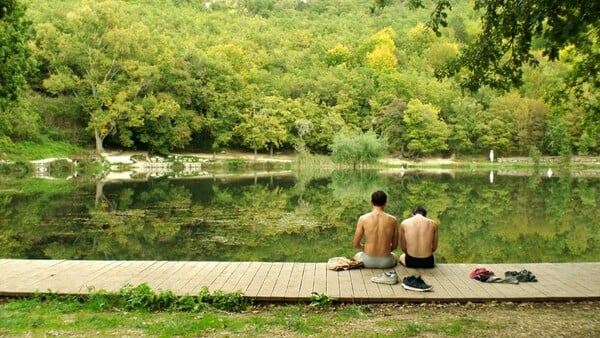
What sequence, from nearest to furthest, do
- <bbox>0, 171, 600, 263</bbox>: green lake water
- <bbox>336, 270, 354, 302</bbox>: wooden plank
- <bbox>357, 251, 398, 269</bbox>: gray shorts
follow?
1. <bbox>336, 270, 354, 302</bbox>: wooden plank
2. <bbox>357, 251, 398, 269</bbox>: gray shorts
3. <bbox>0, 171, 600, 263</bbox>: green lake water

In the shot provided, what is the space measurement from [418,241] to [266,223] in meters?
6.92

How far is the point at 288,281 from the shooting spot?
19.0 feet

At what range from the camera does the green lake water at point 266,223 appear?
9.45 metres

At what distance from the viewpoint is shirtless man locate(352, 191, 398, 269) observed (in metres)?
6.25

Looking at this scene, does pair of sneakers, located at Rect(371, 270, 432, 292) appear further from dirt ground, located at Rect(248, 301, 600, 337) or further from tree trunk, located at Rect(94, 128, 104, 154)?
tree trunk, located at Rect(94, 128, 104, 154)

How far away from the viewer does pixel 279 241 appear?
34.8 ft

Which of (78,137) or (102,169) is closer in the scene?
(102,169)

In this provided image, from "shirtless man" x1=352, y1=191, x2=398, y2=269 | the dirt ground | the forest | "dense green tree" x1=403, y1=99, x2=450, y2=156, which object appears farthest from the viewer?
"dense green tree" x1=403, y1=99, x2=450, y2=156

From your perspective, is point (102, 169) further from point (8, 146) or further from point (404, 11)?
point (404, 11)

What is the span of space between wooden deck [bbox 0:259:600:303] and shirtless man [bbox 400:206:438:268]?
0.12 meters

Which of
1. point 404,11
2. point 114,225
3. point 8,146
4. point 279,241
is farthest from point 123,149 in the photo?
point 404,11

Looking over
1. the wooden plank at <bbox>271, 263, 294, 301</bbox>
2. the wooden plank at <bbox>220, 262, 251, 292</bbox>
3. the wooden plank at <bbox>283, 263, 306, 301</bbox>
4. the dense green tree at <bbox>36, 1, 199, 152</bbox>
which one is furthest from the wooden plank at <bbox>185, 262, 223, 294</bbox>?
the dense green tree at <bbox>36, 1, 199, 152</bbox>

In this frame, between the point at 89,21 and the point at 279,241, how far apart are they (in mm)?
38254

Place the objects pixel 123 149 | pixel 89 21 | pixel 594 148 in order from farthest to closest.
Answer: pixel 594 148 → pixel 123 149 → pixel 89 21
